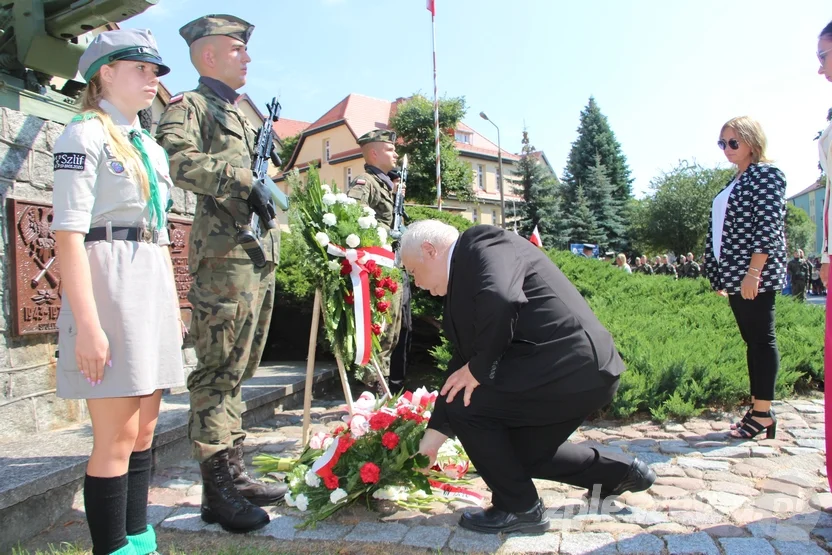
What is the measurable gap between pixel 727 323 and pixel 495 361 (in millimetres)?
5098

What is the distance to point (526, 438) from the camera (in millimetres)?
2801

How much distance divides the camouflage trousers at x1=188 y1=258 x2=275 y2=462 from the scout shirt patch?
0.86 meters

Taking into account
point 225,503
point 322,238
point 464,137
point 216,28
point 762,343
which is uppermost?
point 464,137

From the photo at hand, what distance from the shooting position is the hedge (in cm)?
469

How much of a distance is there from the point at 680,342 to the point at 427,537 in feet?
12.0

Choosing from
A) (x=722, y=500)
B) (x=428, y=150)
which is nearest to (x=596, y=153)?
(x=428, y=150)

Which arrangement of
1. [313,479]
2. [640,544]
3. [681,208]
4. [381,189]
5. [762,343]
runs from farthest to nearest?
[681,208], [381,189], [762,343], [313,479], [640,544]

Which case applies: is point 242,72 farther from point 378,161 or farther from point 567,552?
point 567,552

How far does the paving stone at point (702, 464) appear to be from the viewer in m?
3.52

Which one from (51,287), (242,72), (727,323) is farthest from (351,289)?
(727,323)

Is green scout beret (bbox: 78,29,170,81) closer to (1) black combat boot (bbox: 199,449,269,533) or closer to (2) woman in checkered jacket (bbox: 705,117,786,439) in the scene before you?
(1) black combat boot (bbox: 199,449,269,533)

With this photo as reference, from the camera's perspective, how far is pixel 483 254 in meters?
2.62

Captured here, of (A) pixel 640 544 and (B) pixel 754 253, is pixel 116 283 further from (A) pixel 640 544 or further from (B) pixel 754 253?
(B) pixel 754 253

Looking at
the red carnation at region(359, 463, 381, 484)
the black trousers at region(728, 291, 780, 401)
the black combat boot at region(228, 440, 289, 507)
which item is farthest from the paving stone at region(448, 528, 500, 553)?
the black trousers at region(728, 291, 780, 401)
